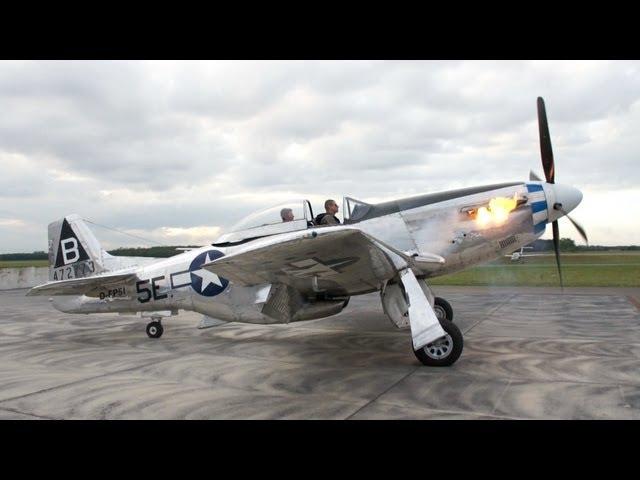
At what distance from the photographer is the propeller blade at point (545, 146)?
809 centimetres

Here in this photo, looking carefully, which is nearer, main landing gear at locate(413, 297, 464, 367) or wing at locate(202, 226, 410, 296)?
wing at locate(202, 226, 410, 296)

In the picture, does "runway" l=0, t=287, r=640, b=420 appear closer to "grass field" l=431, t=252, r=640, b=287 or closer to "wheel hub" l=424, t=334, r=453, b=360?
"wheel hub" l=424, t=334, r=453, b=360

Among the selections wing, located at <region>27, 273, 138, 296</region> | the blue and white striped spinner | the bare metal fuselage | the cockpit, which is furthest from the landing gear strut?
the blue and white striped spinner

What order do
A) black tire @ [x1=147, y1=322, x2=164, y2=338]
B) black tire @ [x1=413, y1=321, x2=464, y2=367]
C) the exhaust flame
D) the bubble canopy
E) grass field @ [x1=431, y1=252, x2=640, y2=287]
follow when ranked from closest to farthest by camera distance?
black tire @ [x1=413, y1=321, x2=464, y2=367] → the exhaust flame → the bubble canopy → black tire @ [x1=147, y1=322, x2=164, y2=338] → grass field @ [x1=431, y1=252, x2=640, y2=287]

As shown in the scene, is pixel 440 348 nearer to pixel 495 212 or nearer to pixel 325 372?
pixel 325 372

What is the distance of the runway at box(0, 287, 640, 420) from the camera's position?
4805 millimetres

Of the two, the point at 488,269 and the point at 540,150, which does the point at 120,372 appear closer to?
the point at 540,150

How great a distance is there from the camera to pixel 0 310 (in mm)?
16656

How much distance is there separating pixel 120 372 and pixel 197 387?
1.73 meters

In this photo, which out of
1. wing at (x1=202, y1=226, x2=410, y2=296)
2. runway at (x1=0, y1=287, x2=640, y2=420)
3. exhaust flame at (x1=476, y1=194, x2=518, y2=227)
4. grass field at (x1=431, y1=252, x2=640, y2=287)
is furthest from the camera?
grass field at (x1=431, y1=252, x2=640, y2=287)

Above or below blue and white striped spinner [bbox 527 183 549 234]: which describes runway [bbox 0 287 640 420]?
below

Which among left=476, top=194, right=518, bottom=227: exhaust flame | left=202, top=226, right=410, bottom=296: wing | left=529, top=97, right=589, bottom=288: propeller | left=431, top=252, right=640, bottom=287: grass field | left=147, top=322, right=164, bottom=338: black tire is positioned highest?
left=529, top=97, right=589, bottom=288: propeller

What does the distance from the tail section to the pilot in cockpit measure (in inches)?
206

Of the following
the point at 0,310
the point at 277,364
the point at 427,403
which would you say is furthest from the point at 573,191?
the point at 0,310
